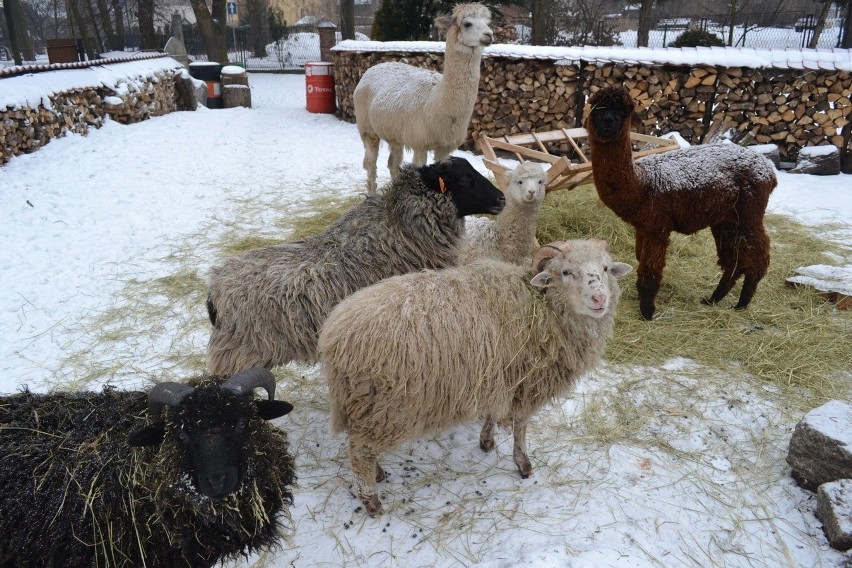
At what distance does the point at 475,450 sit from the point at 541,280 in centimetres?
125

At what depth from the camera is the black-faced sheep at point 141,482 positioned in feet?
6.78

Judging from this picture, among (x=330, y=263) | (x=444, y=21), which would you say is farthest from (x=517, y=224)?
(x=444, y=21)

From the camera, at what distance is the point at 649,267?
14.9 feet

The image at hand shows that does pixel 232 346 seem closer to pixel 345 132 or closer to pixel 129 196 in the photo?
pixel 129 196

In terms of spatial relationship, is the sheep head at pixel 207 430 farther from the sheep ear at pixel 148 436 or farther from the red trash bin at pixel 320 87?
the red trash bin at pixel 320 87

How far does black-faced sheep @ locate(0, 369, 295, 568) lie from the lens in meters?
2.07

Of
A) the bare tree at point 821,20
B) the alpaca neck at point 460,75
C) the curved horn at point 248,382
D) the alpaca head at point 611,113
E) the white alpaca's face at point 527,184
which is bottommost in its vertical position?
the curved horn at point 248,382

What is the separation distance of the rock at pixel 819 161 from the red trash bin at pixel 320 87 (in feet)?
36.2

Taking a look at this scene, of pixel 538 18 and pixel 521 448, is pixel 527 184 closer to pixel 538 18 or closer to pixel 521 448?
pixel 521 448

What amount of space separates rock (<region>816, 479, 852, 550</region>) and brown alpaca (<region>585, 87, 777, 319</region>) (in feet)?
7.13

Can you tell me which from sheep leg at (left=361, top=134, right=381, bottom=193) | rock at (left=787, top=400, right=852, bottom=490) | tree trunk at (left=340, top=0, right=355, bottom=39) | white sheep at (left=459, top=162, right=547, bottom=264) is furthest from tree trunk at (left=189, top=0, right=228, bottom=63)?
rock at (left=787, top=400, right=852, bottom=490)

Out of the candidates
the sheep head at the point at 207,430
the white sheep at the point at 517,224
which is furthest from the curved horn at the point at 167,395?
the white sheep at the point at 517,224

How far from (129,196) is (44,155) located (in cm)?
224

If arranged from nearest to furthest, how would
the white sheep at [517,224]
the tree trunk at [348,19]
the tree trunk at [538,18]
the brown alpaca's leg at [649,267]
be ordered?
the white sheep at [517,224] < the brown alpaca's leg at [649,267] < the tree trunk at [538,18] < the tree trunk at [348,19]
